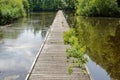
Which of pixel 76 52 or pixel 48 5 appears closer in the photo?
pixel 76 52

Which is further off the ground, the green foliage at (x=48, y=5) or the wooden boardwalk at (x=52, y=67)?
the wooden boardwalk at (x=52, y=67)

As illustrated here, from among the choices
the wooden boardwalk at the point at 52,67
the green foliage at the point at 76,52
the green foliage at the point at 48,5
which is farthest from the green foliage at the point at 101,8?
the green foliage at the point at 76,52

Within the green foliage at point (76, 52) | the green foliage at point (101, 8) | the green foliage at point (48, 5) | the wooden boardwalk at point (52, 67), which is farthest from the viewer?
the green foliage at point (48, 5)

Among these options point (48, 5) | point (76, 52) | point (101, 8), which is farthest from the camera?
point (48, 5)

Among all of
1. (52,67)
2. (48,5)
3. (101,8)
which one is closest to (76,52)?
(52,67)

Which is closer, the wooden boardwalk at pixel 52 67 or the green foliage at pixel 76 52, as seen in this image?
the wooden boardwalk at pixel 52 67

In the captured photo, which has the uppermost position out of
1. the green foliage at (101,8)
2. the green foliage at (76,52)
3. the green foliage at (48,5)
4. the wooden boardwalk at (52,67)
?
the green foliage at (76,52)

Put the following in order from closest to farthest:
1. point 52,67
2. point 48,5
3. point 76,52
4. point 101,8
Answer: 1. point 76,52
2. point 52,67
3. point 101,8
4. point 48,5

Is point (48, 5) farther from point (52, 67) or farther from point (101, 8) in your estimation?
point (52, 67)

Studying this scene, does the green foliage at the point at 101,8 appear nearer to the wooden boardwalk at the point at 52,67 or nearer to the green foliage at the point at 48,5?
the wooden boardwalk at the point at 52,67

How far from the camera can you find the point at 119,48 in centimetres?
2061

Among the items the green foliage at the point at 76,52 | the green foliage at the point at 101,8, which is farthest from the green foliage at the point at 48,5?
the green foliage at the point at 76,52

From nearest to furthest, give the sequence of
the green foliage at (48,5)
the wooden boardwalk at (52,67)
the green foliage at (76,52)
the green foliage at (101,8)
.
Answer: the wooden boardwalk at (52,67), the green foliage at (76,52), the green foliage at (101,8), the green foliage at (48,5)

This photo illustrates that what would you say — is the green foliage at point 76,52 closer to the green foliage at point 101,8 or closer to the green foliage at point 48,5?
the green foliage at point 101,8
